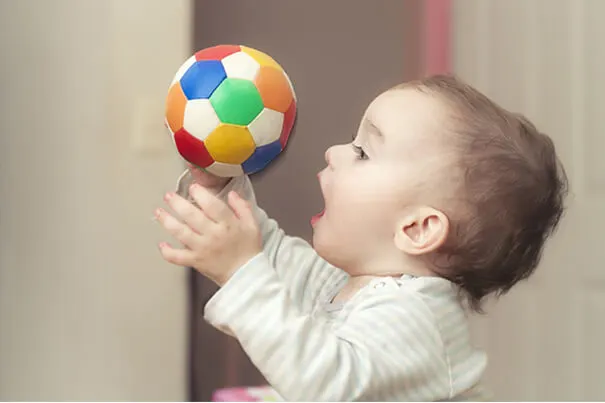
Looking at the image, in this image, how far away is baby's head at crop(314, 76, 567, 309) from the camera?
2.42 ft

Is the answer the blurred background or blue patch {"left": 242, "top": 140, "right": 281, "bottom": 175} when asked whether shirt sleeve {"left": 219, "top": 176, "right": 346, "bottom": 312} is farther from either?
the blurred background

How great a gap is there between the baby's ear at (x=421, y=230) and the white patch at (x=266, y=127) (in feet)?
0.53

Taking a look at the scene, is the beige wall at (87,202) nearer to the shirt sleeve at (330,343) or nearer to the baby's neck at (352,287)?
the baby's neck at (352,287)

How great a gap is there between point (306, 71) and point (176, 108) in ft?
2.51

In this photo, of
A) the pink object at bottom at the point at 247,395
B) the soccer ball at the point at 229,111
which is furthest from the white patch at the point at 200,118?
the pink object at bottom at the point at 247,395

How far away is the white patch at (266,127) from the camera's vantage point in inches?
29.3

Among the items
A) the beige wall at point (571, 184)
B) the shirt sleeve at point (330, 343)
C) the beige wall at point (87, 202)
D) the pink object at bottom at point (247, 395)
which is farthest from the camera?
the beige wall at point (571, 184)

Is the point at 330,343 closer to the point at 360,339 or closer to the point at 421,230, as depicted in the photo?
the point at 360,339

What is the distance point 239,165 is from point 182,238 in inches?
4.8

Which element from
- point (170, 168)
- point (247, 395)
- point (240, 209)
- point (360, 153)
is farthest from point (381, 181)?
point (170, 168)

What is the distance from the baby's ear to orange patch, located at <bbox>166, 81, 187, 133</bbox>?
0.25 meters

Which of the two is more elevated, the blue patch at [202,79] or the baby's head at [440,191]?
the blue patch at [202,79]

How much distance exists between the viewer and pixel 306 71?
150 centimetres

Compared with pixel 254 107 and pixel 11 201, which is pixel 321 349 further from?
pixel 11 201
